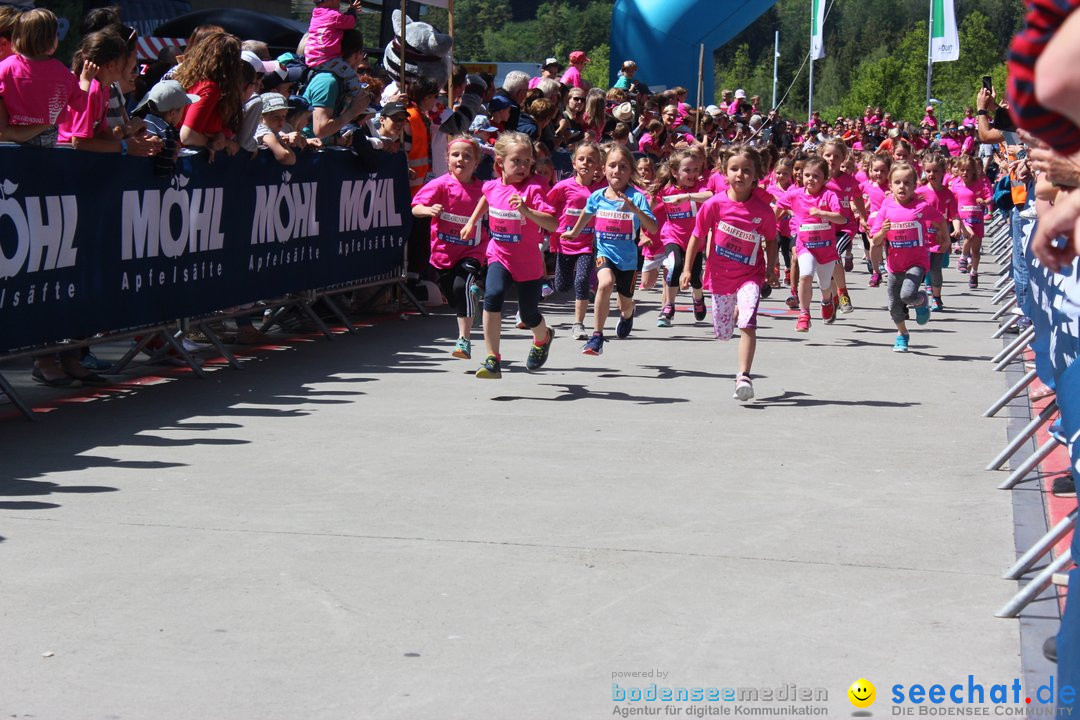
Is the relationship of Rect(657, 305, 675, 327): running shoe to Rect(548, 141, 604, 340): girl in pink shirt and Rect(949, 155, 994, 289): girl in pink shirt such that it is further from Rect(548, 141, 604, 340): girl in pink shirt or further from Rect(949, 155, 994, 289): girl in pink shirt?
Rect(949, 155, 994, 289): girl in pink shirt

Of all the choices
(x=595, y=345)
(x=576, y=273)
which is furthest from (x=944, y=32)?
(x=595, y=345)

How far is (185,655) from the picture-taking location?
15.8 ft

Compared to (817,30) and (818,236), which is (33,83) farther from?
(817,30)

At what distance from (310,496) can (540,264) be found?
12.9ft

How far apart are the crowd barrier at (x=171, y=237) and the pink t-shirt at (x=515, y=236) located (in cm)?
190

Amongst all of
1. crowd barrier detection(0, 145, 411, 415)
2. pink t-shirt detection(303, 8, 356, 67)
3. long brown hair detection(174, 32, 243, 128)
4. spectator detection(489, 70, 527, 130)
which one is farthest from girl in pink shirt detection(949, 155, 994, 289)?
long brown hair detection(174, 32, 243, 128)

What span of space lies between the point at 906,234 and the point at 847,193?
3.77m

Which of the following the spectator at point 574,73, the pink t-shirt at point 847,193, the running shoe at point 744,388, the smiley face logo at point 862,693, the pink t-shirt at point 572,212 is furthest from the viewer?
the spectator at point 574,73

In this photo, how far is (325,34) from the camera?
13.2m

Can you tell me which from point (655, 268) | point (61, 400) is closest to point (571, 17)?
point (655, 268)

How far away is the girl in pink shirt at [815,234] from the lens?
13844 millimetres

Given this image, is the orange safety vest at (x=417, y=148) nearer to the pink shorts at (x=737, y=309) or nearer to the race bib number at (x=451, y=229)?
the race bib number at (x=451, y=229)

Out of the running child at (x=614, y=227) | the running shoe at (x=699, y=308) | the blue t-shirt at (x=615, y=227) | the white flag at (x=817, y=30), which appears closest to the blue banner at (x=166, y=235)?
the running child at (x=614, y=227)

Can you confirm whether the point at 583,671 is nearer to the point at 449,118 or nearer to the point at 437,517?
the point at 437,517
